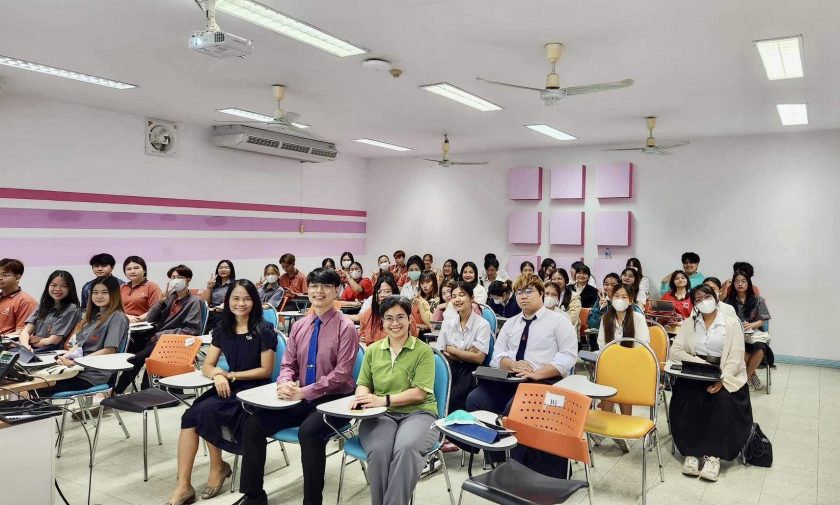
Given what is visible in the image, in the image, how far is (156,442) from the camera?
468 cm

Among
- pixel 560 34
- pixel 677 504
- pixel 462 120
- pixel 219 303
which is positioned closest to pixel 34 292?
pixel 219 303

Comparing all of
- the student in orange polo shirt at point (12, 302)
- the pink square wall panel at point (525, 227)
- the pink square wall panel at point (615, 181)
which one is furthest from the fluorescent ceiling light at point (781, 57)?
the student in orange polo shirt at point (12, 302)

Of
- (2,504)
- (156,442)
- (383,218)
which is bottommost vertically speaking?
(156,442)

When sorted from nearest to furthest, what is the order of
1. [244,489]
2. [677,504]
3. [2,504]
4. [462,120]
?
[2,504] < [244,489] < [677,504] < [462,120]

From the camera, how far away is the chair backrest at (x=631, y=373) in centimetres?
385

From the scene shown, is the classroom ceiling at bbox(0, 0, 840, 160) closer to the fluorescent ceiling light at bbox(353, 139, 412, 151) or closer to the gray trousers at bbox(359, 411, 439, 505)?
the fluorescent ceiling light at bbox(353, 139, 412, 151)

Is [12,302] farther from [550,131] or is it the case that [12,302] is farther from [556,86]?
[550,131]

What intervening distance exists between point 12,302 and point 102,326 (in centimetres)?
132

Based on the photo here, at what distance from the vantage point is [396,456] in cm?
306

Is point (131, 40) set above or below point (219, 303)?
above

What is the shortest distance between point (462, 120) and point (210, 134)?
4069 millimetres

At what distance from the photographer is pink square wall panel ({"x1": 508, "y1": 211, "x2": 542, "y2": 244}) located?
33.8ft

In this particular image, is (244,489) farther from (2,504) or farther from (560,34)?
(560,34)

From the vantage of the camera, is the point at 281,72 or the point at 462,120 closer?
the point at 281,72
